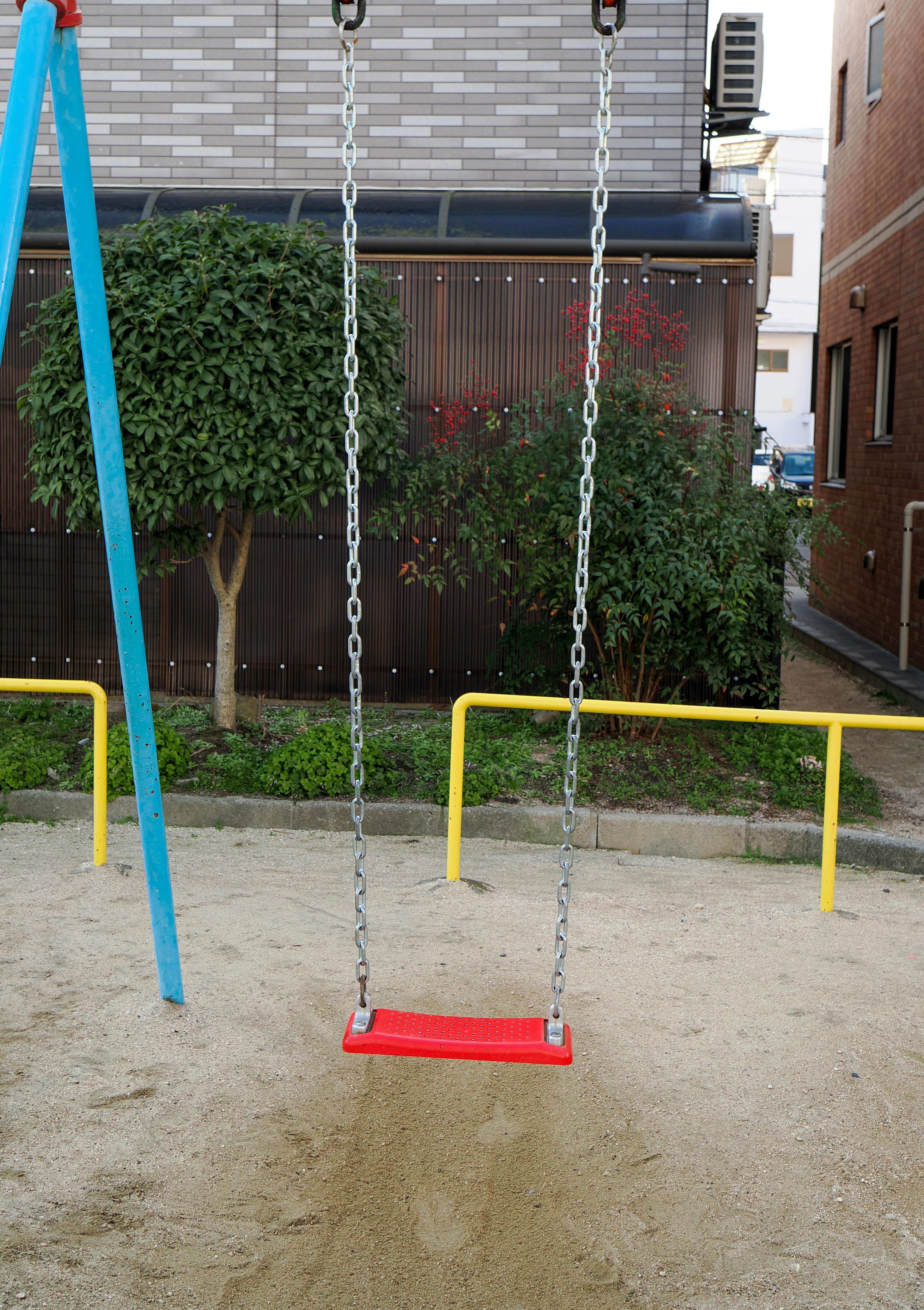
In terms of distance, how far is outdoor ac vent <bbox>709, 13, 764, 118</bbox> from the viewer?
10.0 m

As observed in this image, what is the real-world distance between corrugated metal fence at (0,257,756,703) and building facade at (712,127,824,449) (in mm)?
36642

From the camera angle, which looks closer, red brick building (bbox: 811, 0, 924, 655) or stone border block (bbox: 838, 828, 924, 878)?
stone border block (bbox: 838, 828, 924, 878)

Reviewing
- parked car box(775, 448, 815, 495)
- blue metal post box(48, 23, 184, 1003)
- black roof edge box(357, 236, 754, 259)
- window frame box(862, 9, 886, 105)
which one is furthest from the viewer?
parked car box(775, 448, 815, 495)

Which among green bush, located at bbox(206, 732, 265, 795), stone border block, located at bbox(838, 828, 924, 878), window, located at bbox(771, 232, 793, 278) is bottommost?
stone border block, located at bbox(838, 828, 924, 878)

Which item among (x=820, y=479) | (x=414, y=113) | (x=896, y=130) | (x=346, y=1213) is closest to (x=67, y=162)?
(x=346, y=1213)

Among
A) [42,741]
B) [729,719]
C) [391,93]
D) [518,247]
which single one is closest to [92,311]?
[729,719]

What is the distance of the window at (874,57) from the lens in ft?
42.9

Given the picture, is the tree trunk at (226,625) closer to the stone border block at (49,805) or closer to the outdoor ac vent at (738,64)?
the stone border block at (49,805)

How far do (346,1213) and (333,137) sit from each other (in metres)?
9.04

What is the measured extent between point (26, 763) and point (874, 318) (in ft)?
33.3

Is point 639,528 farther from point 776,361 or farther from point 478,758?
point 776,361

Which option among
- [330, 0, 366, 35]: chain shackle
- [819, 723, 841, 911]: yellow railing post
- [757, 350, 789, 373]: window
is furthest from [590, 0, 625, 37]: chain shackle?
[757, 350, 789, 373]: window

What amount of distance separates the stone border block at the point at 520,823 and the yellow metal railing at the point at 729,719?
748 mm

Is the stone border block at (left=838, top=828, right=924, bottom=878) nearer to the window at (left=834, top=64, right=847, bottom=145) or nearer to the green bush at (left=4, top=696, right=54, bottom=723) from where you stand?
the green bush at (left=4, top=696, right=54, bottom=723)
